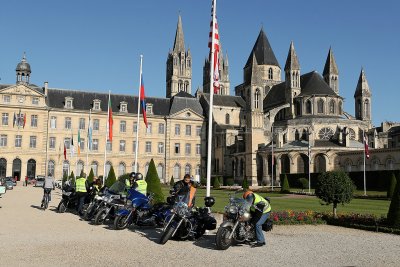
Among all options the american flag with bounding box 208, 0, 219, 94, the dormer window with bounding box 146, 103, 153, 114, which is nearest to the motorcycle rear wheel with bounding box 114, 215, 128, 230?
the american flag with bounding box 208, 0, 219, 94

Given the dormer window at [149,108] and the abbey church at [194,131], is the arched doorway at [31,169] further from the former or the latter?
the dormer window at [149,108]

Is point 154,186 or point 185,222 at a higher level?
point 154,186

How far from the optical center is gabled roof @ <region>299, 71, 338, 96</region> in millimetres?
63812

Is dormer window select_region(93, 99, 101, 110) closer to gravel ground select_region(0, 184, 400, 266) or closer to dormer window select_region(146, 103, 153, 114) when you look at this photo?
dormer window select_region(146, 103, 153, 114)

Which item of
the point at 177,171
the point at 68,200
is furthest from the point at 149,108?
the point at 68,200

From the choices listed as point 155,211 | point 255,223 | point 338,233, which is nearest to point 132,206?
point 155,211

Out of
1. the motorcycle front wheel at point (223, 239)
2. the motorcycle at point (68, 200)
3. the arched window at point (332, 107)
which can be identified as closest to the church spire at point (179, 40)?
the arched window at point (332, 107)

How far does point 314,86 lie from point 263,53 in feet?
62.0

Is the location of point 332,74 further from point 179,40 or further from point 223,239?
point 223,239

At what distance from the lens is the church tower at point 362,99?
6956 centimetres

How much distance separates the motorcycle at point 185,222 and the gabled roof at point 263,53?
71.8 meters

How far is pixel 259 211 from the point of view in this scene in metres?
10.1

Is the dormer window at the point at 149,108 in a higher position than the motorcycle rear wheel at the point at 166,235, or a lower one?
higher

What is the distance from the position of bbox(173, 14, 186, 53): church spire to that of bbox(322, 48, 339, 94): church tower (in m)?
26.0
